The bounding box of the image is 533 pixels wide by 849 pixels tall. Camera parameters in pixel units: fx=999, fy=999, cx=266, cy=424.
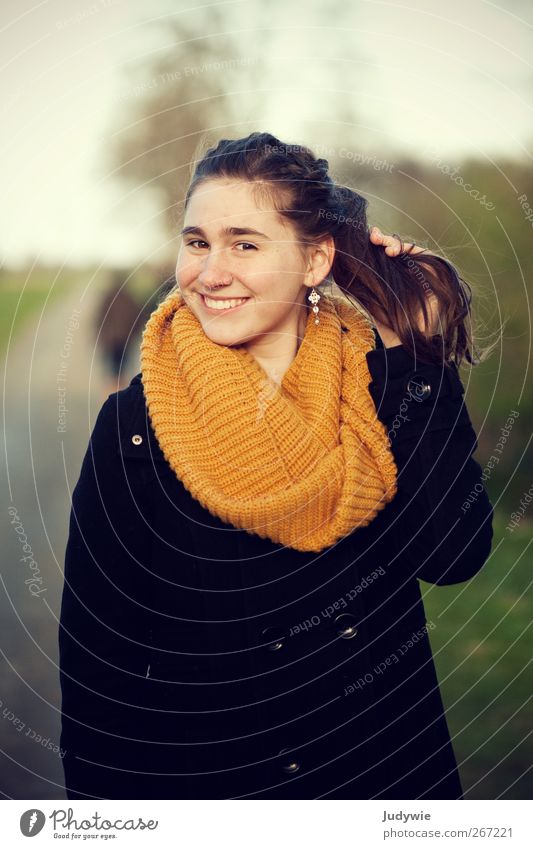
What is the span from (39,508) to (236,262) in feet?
11.1

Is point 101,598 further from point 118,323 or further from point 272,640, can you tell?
point 118,323

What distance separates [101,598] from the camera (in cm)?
232

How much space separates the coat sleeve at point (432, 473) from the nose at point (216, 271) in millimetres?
506

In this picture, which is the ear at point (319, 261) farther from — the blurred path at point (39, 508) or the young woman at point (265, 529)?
the blurred path at point (39, 508)

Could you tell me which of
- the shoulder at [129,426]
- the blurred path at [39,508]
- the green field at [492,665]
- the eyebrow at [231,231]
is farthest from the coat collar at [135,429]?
the green field at [492,665]

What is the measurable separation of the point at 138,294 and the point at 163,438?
263 centimetres

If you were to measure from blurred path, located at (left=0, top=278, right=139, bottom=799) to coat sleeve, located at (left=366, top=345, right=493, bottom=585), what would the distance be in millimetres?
1706

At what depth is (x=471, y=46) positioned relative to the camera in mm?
3357

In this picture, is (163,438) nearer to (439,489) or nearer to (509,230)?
(439,489)

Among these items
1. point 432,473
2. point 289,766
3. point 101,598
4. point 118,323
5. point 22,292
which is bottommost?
point 289,766

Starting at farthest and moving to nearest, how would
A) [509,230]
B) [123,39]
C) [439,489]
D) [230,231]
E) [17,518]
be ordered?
[17,518], [509,230], [123,39], [439,489], [230,231]

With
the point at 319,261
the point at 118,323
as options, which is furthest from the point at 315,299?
the point at 118,323

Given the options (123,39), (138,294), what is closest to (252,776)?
(123,39)

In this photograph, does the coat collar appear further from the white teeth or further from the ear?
the ear
